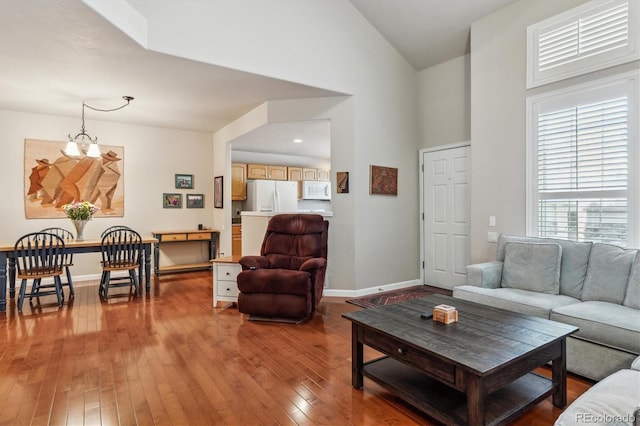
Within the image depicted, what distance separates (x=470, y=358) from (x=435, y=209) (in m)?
3.66

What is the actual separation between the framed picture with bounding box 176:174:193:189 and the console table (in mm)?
924

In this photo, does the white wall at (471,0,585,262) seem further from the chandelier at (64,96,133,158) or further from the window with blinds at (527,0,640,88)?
the chandelier at (64,96,133,158)

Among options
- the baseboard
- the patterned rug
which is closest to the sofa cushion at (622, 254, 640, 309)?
the patterned rug

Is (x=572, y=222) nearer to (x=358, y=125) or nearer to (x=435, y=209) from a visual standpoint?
(x=435, y=209)

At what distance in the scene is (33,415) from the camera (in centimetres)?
200

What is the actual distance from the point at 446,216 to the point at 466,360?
3.55 meters

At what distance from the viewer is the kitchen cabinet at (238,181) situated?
7.10 meters

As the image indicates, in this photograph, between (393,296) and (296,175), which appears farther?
(296,175)

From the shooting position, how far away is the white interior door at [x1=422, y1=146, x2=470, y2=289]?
186 inches

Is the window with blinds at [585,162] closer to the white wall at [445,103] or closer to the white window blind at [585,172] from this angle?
the white window blind at [585,172]

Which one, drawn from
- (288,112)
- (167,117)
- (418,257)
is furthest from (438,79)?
(167,117)

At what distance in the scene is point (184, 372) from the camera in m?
2.53

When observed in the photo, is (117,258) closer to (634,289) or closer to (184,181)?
(184,181)

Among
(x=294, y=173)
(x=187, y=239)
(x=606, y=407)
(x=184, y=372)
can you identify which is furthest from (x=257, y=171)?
(x=606, y=407)
